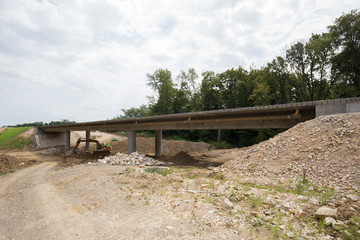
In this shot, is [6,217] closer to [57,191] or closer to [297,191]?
[57,191]

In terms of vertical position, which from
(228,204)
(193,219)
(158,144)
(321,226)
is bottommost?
(158,144)

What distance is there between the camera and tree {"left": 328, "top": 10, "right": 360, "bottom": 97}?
24.1m

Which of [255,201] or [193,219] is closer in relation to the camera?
[193,219]

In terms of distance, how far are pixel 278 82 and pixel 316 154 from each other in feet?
96.3

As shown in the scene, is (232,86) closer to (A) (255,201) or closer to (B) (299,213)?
(A) (255,201)

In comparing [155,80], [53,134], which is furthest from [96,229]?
[155,80]

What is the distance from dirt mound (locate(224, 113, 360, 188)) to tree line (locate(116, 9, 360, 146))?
72.6ft

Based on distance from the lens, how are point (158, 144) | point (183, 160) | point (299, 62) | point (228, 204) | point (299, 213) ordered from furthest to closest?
point (299, 62) → point (158, 144) → point (183, 160) → point (228, 204) → point (299, 213)

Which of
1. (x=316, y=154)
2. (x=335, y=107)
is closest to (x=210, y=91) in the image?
(x=335, y=107)

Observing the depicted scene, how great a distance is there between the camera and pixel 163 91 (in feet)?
171

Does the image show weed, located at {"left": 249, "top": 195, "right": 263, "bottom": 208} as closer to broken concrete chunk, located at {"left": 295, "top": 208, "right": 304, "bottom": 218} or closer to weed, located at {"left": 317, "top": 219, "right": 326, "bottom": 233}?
broken concrete chunk, located at {"left": 295, "top": 208, "right": 304, "bottom": 218}

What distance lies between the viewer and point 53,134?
140ft

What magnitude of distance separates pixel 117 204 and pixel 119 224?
1518 mm

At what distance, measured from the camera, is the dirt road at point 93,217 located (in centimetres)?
446
